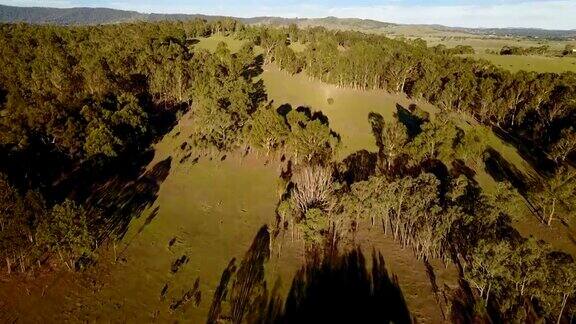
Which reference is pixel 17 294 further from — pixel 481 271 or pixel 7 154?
pixel 481 271

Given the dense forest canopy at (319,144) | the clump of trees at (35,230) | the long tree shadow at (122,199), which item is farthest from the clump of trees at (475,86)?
the clump of trees at (35,230)

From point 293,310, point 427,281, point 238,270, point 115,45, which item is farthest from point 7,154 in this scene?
point 115,45

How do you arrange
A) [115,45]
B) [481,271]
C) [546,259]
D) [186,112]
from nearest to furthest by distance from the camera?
[546,259]
[481,271]
[186,112]
[115,45]

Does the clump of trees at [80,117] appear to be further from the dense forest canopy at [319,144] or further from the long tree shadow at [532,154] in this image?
the long tree shadow at [532,154]

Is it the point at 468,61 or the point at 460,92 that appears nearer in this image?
the point at 460,92

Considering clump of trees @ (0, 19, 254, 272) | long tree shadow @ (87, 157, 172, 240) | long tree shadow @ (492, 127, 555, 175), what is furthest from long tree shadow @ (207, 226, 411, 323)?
long tree shadow @ (492, 127, 555, 175)
